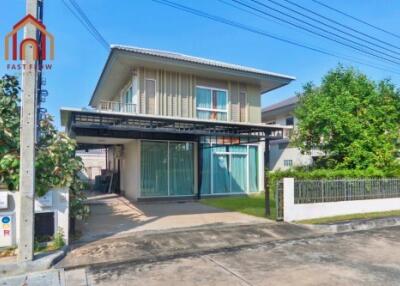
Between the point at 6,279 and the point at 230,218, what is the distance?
6468 mm

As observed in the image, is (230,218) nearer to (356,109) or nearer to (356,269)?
(356,269)

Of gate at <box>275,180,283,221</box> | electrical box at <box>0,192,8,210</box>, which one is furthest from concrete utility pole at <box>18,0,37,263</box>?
gate at <box>275,180,283,221</box>

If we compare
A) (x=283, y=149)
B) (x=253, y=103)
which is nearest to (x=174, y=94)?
(x=253, y=103)

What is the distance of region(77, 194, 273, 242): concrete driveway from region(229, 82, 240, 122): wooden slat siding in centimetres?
466

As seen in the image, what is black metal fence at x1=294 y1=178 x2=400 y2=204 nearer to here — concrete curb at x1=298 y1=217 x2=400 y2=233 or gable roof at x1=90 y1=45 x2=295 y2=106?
concrete curb at x1=298 y1=217 x2=400 y2=233

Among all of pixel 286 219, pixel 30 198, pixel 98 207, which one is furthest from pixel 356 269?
pixel 98 207

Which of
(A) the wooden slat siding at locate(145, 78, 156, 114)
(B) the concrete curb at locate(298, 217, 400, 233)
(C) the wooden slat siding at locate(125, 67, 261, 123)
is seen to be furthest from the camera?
(C) the wooden slat siding at locate(125, 67, 261, 123)

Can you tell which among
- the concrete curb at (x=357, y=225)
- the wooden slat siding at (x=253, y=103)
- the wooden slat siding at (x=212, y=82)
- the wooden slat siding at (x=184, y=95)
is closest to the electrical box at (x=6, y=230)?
the concrete curb at (x=357, y=225)

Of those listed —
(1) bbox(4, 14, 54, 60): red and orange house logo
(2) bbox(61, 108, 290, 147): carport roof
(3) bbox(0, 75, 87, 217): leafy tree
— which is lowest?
(3) bbox(0, 75, 87, 217): leafy tree

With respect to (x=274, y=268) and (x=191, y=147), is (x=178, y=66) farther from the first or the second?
(x=274, y=268)

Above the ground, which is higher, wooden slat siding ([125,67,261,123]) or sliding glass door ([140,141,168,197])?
wooden slat siding ([125,67,261,123])

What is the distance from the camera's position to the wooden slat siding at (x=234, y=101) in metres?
15.9

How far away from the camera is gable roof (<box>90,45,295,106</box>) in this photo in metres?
12.8

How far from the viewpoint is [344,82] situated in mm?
14039
